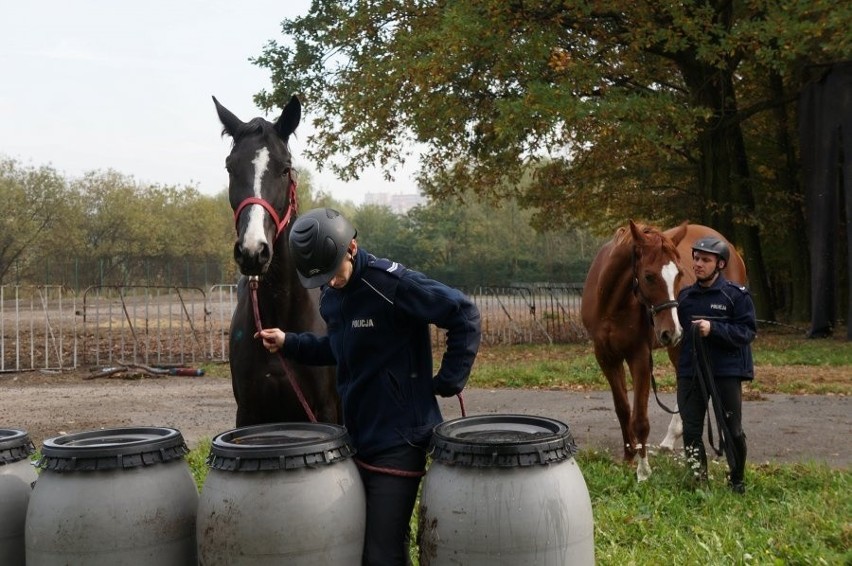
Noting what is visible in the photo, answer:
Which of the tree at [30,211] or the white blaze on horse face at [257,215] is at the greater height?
the tree at [30,211]

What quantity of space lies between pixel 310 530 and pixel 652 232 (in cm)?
433

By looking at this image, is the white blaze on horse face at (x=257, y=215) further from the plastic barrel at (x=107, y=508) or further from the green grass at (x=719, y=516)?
the green grass at (x=719, y=516)

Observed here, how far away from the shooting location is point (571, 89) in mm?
14883

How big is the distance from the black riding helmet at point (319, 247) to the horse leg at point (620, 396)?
4.22m

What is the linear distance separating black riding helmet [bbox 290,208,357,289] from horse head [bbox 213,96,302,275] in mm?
651

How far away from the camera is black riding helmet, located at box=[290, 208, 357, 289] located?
123 inches

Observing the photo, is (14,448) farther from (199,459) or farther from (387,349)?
(199,459)

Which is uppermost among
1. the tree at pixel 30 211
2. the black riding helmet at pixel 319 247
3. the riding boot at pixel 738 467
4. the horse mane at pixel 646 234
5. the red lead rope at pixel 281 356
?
the tree at pixel 30 211

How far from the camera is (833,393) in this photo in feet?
33.6

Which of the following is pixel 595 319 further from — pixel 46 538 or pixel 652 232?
pixel 46 538

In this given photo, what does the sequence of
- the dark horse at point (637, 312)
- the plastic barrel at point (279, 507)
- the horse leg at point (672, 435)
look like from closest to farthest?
the plastic barrel at point (279, 507), the dark horse at point (637, 312), the horse leg at point (672, 435)

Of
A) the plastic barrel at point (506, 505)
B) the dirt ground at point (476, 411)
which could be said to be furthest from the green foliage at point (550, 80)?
the plastic barrel at point (506, 505)

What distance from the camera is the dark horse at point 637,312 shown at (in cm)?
593

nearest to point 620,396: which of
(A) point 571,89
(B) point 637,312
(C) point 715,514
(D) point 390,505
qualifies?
(B) point 637,312
